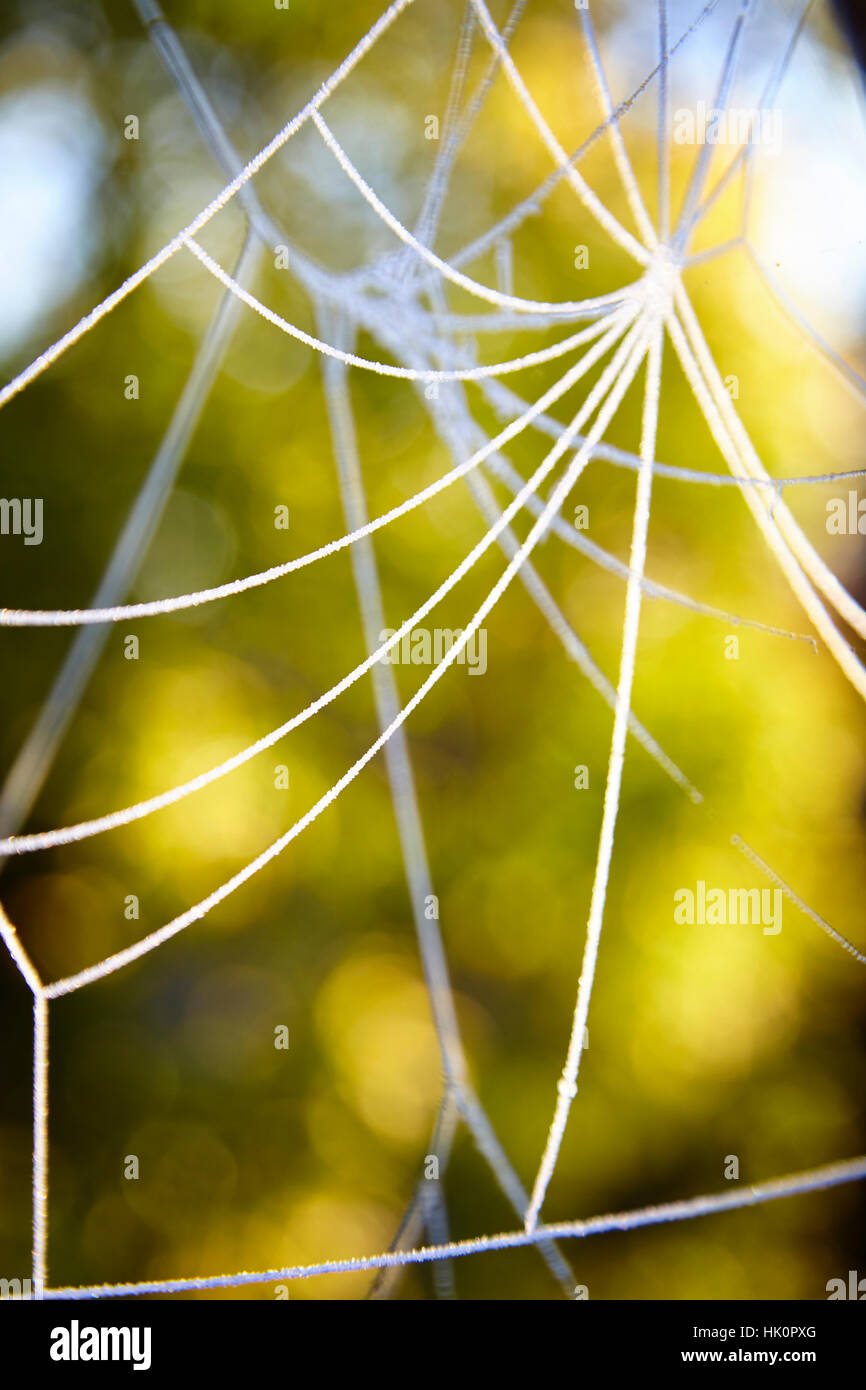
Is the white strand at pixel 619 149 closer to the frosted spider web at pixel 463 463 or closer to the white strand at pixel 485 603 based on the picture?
the frosted spider web at pixel 463 463

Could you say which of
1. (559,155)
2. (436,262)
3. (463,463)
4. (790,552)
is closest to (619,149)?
(559,155)

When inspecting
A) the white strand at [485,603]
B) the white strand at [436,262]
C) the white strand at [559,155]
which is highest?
the white strand at [559,155]

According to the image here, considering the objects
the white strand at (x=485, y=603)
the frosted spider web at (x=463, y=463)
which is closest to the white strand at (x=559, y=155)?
the frosted spider web at (x=463, y=463)

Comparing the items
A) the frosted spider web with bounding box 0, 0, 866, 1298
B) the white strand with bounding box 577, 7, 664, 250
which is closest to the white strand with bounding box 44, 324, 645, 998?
the frosted spider web with bounding box 0, 0, 866, 1298

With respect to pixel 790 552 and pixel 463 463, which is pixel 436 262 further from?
pixel 463 463

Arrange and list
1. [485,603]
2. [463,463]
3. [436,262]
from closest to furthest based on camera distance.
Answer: [436,262]
[485,603]
[463,463]

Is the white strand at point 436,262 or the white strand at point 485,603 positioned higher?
the white strand at point 436,262

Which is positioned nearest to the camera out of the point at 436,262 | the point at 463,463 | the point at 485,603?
the point at 436,262

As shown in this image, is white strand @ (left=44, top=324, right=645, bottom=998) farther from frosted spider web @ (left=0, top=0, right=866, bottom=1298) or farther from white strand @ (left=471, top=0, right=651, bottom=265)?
white strand @ (left=471, top=0, right=651, bottom=265)
